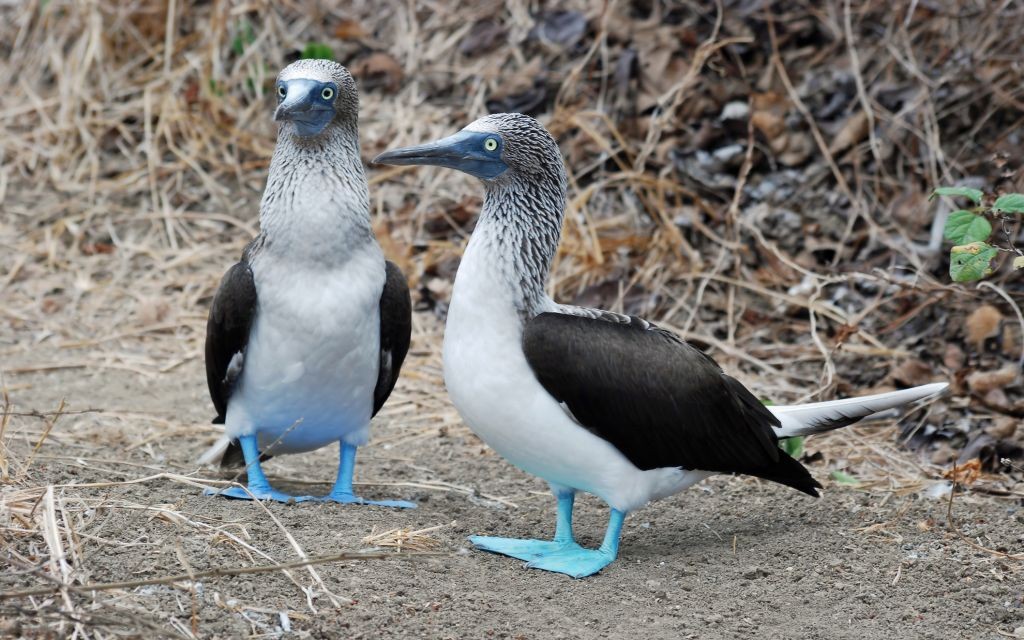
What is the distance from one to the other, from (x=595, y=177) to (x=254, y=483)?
365 centimetres

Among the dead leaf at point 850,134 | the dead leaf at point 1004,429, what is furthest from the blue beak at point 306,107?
the dead leaf at point 850,134

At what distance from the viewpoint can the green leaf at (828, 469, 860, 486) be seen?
5029 millimetres

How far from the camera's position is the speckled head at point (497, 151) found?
4.05 m

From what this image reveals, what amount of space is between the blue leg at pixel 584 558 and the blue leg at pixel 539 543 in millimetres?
33

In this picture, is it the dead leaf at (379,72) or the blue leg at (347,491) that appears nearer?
the blue leg at (347,491)

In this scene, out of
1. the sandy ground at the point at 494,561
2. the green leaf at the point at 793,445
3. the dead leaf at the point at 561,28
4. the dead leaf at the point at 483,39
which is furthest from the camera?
the dead leaf at the point at 483,39

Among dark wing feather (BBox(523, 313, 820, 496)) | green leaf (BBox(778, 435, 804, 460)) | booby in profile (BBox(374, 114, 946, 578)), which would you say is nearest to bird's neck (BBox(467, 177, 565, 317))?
booby in profile (BBox(374, 114, 946, 578))

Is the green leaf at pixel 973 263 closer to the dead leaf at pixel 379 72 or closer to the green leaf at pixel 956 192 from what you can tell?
the green leaf at pixel 956 192

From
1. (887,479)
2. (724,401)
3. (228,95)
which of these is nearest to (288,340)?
(724,401)

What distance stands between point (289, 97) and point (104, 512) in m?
1.51

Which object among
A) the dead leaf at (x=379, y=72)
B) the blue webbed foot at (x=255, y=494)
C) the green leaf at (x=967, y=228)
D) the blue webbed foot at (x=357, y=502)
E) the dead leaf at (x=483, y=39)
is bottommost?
the blue webbed foot at (x=357, y=502)

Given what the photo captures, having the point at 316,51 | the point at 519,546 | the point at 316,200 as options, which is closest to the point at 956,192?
the point at 519,546

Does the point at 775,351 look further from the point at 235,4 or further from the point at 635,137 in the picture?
the point at 235,4

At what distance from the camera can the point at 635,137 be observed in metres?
7.52
